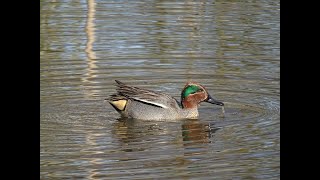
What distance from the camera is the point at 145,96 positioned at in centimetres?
945

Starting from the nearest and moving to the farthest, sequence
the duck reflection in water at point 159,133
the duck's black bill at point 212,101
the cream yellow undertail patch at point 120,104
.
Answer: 1. the duck reflection in water at point 159,133
2. the cream yellow undertail patch at point 120,104
3. the duck's black bill at point 212,101

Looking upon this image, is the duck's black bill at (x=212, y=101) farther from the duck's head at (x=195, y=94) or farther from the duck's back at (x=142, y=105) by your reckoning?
the duck's back at (x=142, y=105)

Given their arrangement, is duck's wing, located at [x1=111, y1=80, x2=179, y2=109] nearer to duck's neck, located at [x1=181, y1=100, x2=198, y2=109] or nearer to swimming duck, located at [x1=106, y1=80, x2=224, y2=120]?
swimming duck, located at [x1=106, y1=80, x2=224, y2=120]

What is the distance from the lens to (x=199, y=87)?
384 inches

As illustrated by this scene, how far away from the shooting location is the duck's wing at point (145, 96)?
31.0 feet

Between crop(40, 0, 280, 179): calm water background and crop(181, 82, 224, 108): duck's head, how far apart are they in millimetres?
A: 171

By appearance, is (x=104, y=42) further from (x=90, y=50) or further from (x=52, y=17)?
(x=52, y=17)

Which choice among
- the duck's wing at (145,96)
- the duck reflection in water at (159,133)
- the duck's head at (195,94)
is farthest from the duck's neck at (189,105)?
the duck reflection in water at (159,133)

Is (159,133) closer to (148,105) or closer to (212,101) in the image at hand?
(148,105)

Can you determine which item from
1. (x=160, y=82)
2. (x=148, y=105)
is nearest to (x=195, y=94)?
(x=148, y=105)

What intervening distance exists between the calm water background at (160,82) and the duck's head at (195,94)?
17cm

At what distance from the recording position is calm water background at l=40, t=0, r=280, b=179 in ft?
24.7

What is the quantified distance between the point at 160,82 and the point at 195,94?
1.10 meters

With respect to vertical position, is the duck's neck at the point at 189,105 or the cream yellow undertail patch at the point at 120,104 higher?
the cream yellow undertail patch at the point at 120,104
